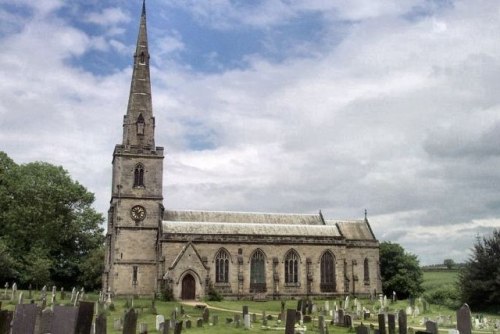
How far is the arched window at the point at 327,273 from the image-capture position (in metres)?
44.3

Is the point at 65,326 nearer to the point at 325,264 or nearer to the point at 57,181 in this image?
the point at 325,264

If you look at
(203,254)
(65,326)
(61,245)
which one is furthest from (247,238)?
(65,326)

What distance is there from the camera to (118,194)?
4169cm

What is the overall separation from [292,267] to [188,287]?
9066 mm

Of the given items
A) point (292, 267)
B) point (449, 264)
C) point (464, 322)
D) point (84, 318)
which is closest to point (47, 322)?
point (84, 318)

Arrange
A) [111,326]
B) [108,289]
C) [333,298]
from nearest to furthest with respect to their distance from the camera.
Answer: [111,326]
[108,289]
[333,298]

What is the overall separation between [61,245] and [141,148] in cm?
1368

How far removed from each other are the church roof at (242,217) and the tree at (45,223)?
10756 millimetres

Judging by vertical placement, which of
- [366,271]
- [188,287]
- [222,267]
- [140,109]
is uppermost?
[140,109]

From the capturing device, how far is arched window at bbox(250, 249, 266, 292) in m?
42.5

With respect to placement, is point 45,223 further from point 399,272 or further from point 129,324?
point 129,324

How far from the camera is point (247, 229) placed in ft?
145

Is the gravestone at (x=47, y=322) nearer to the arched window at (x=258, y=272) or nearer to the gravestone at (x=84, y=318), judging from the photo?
the gravestone at (x=84, y=318)

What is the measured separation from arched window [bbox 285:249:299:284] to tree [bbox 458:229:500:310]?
13.2 m
